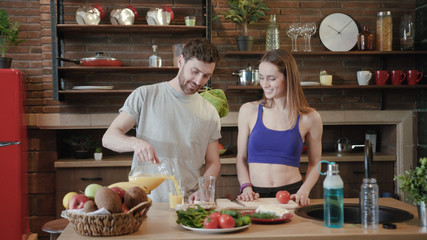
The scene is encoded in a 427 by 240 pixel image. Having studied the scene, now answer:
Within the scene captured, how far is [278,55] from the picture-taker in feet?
8.25

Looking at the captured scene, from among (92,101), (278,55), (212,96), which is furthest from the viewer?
(92,101)

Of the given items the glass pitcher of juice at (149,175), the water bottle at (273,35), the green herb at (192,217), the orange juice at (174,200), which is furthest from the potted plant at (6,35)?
the green herb at (192,217)

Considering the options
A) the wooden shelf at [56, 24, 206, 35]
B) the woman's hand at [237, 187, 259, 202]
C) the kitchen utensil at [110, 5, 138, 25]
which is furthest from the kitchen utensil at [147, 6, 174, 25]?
the woman's hand at [237, 187, 259, 202]

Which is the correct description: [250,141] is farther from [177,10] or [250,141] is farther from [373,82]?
[373,82]

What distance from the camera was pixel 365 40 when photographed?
15.2 ft

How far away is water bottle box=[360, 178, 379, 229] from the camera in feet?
5.80

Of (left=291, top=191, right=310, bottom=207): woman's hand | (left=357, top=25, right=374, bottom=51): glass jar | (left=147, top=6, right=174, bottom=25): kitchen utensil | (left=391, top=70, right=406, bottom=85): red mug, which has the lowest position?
(left=291, top=191, right=310, bottom=207): woman's hand

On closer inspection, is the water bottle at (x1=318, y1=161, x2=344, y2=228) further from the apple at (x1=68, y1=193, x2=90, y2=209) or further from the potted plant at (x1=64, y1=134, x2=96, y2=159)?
the potted plant at (x1=64, y1=134, x2=96, y2=159)

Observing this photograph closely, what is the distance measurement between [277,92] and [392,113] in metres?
2.67

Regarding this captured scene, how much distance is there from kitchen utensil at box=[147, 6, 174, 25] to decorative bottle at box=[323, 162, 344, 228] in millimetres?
2981

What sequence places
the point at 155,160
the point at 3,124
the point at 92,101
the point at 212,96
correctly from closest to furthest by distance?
the point at 155,160
the point at 212,96
the point at 3,124
the point at 92,101

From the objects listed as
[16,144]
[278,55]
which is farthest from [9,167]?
[278,55]

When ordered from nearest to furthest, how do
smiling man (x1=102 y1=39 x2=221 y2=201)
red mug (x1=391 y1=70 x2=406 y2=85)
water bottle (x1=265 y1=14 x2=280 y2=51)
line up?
1. smiling man (x1=102 y1=39 x2=221 y2=201)
2. water bottle (x1=265 y1=14 x2=280 y2=51)
3. red mug (x1=391 y1=70 x2=406 y2=85)

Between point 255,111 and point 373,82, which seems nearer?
point 255,111
